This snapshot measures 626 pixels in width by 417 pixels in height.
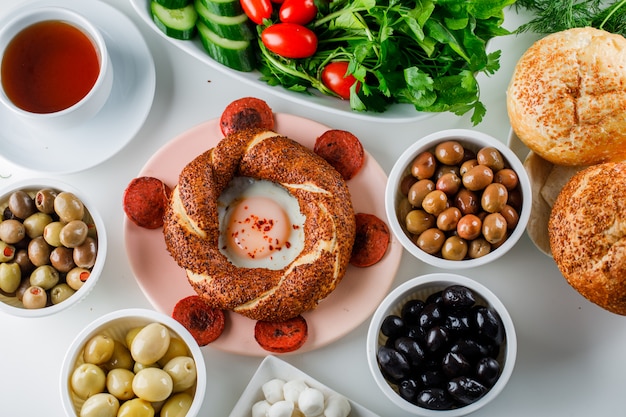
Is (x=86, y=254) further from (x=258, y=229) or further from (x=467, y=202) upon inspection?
(x=467, y=202)

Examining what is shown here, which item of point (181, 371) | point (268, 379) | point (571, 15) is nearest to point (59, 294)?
point (181, 371)

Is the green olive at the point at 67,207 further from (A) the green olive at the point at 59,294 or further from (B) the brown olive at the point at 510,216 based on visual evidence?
(B) the brown olive at the point at 510,216

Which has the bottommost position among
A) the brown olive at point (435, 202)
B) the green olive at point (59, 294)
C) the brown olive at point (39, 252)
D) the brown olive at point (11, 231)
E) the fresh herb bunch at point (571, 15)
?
the green olive at point (59, 294)

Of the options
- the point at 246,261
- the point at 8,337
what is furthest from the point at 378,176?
the point at 8,337

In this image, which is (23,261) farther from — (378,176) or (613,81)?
(613,81)

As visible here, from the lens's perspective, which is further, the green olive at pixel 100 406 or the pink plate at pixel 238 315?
the pink plate at pixel 238 315

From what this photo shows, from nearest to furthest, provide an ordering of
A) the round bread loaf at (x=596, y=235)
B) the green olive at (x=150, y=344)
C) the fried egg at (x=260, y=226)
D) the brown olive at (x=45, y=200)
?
the round bread loaf at (x=596, y=235)
the green olive at (x=150, y=344)
the brown olive at (x=45, y=200)
the fried egg at (x=260, y=226)

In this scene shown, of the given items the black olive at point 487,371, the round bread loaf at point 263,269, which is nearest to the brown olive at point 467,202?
the round bread loaf at point 263,269
